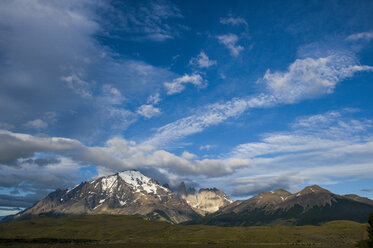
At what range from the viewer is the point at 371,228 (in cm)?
15238

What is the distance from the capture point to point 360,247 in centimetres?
16838

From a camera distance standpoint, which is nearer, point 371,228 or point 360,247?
point 371,228

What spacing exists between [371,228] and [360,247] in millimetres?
23681

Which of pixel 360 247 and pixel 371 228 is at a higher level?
pixel 371 228
